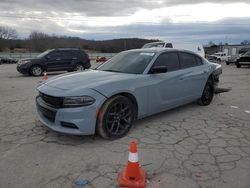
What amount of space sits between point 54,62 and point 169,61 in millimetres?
12176

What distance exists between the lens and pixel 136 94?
183 inches

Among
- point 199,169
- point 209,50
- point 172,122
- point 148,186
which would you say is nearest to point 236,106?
point 172,122

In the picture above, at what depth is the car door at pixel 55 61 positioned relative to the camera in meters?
16.3

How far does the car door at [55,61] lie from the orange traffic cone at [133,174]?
14247 mm

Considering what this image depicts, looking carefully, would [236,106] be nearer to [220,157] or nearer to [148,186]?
[220,157]

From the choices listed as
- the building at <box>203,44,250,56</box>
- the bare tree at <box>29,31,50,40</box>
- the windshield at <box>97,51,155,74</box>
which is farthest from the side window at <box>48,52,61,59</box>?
the building at <box>203,44,250,56</box>

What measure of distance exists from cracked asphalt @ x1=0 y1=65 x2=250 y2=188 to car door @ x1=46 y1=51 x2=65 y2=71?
35.8 feet

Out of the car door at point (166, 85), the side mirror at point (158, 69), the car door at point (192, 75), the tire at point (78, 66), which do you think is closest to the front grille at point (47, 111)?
the car door at point (166, 85)

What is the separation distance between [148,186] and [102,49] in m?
54.0

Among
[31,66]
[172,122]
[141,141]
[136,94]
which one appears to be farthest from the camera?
[31,66]

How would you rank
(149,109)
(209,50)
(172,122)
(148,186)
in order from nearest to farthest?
1. (148,186)
2. (149,109)
3. (172,122)
4. (209,50)

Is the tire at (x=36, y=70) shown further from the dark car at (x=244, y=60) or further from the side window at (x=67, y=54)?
the dark car at (x=244, y=60)

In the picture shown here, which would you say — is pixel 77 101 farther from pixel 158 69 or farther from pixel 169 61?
pixel 169 61

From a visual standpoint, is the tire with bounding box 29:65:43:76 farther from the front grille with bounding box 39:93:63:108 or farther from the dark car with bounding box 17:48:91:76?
the front grille with bounding box 39:93:63:108
